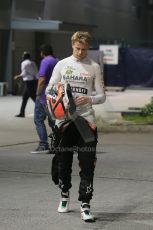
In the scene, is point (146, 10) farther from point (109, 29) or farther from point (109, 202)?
point (109, 202)

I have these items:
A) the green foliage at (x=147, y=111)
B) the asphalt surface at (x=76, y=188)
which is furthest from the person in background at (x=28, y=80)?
the asphalt surface at (x=76, y=188)

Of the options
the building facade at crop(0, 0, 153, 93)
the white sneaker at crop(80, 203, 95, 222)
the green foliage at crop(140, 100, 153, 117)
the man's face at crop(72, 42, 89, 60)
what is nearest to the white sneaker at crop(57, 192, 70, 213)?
the white sneaker at crop(80, 203, 95, 222)

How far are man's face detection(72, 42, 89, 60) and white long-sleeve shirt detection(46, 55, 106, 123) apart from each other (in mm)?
48

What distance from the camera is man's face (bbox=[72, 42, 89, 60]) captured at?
22.8 ft

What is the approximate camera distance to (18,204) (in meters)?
7.66

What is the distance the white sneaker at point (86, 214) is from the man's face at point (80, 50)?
1.49 meters

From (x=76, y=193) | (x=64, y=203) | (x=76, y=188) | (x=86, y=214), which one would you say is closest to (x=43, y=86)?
(x=76, y=188)

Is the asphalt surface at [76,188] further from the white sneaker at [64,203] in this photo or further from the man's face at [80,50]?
the man's face at [80,50]

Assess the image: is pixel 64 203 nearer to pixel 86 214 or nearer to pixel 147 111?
pixel 86 214

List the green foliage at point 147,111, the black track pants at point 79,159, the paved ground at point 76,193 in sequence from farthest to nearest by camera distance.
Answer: the green foliage at point 147,111 → the black track pants at point 79,159 → the paved ground at point 76,193

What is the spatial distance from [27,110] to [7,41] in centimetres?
888

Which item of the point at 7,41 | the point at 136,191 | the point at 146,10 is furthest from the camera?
the point at 146,10

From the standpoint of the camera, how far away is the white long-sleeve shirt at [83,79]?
6922 millimetres

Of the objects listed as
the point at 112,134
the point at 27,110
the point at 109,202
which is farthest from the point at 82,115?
the point at 27,110
